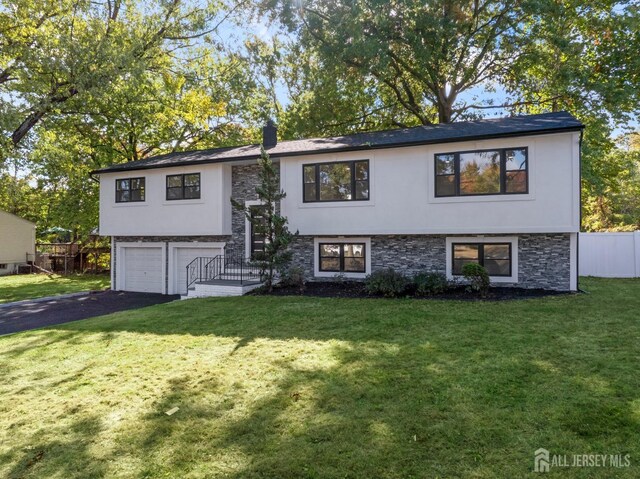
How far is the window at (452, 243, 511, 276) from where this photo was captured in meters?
11.1

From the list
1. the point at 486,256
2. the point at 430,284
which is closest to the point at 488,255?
the point at 486,256

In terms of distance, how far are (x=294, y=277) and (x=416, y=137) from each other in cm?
575

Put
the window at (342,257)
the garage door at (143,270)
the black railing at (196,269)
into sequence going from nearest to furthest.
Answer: the window at (342,257) → the black railing at (196,269) → the garage door at (143,270)

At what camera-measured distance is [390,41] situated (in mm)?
17516

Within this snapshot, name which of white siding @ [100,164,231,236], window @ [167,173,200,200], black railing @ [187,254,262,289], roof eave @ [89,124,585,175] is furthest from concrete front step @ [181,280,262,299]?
roof eave @ [89,124,585,175]

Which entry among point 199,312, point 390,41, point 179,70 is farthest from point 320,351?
point 179,70

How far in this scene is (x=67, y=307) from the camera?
11.9 meters

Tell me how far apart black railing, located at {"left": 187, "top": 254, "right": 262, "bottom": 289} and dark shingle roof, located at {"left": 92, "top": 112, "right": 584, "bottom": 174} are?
3607 mm

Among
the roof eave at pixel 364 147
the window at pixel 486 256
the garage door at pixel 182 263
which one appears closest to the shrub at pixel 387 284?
the window at pixel 486 256

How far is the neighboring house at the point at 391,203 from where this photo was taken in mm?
10289

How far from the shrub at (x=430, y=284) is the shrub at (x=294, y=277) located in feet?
11.8

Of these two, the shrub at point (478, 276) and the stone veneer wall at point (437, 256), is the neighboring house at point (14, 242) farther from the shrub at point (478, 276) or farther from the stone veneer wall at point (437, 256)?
the shrub at point (478, 276)

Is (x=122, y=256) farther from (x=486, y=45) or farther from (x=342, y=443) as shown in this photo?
(x=486, y=45)

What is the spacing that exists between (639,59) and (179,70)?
71.6 feet
